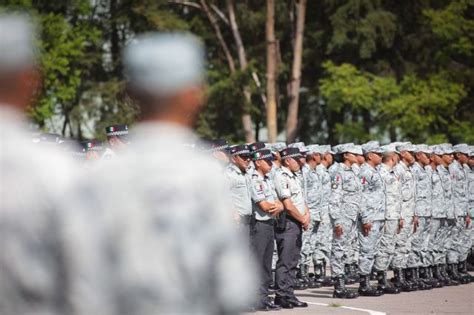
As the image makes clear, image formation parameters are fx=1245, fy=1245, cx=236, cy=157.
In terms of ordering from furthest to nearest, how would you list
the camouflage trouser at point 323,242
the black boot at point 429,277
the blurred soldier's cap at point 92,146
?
1. the camouflage trouser at point 323,242
2. the black boot at point 429,277
3. the blurred soldier's cap at point 92,146

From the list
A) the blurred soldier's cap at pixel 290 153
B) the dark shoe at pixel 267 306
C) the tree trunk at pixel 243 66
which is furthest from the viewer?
the tree trunk at pixel 243 66

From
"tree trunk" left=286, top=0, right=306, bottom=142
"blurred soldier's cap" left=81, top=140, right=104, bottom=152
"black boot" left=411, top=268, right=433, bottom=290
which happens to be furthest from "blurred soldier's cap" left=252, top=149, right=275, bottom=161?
Answer: "tree trunk" left=286, top=0, right=306, bottom=142

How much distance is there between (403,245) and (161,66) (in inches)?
553

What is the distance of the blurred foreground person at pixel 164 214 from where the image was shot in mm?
3551

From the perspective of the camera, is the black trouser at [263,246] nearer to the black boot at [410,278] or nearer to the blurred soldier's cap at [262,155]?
the blurred soldier's cap at [262,155]

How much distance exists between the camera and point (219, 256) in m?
3.67

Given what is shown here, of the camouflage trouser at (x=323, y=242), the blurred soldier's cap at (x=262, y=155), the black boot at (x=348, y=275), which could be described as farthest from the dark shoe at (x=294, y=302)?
the camouflage trouser at (x=323, y=242)

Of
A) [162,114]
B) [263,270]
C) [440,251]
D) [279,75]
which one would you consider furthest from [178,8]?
[162,114]

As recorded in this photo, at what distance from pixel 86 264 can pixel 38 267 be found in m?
0.14

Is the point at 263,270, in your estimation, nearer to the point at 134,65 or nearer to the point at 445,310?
the point at 445,310

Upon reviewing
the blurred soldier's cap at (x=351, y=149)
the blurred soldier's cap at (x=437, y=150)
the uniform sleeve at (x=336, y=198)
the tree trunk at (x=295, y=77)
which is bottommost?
the uniform sleeve at (x=336, y=198)

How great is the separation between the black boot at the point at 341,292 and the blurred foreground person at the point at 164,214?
12.3 m

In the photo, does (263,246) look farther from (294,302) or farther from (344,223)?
(344,223)

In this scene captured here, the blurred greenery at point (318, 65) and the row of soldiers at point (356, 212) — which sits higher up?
the blurred greenery at point (318, 65)
